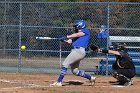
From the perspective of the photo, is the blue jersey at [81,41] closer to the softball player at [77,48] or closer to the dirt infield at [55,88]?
the softball player at [77,48]

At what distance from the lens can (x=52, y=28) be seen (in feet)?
68.2

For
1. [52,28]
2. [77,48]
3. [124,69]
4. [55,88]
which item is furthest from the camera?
[52,28]

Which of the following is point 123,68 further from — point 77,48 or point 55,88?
point 55,88

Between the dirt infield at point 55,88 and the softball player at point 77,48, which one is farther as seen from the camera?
the softball player at point 77,48

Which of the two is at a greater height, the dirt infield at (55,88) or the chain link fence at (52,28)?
the chain link fence at (52,28)

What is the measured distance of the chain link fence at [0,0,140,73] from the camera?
20078 millimetres

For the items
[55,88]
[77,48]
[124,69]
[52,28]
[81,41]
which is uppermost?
[52,28]

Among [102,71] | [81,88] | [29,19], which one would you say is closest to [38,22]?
[29,19]

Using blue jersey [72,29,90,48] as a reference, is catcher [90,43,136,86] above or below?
below

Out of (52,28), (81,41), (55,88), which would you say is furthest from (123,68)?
(52,28)

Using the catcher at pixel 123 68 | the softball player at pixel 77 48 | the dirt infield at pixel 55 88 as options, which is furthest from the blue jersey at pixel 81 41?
the dirt infield at pixel 55 88

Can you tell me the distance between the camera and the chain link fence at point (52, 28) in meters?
20.1

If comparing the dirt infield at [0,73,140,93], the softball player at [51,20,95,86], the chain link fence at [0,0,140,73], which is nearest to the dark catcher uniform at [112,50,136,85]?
the dirt infield at [0,73,140,93]

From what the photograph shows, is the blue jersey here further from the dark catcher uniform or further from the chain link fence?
the chain link fence
